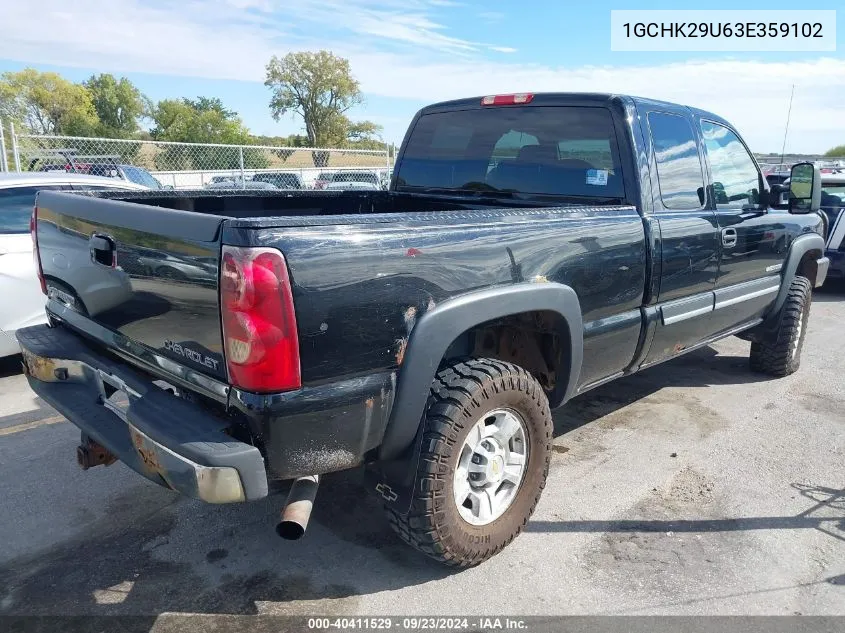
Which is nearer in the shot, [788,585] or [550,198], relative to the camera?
[788,585]

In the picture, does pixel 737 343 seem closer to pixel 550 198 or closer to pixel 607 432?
pixel 607 432

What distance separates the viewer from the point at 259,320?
2.06m

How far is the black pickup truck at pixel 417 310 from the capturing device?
2143 millimetres

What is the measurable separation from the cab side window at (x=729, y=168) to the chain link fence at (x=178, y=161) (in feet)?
30.0

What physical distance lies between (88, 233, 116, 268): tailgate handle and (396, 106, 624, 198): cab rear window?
2242 millimetres

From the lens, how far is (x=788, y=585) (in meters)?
2.79

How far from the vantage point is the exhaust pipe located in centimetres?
229

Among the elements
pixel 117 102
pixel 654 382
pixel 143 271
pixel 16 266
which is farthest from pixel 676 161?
pixel 117 102

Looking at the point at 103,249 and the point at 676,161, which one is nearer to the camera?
the point at 103,249

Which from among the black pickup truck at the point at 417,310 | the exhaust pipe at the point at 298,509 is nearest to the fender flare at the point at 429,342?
the black pickup truck at the point at 417,310

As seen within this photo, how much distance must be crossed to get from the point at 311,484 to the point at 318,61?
188 feet

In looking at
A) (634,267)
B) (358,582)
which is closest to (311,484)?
(358,582)

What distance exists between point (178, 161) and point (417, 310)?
1399 centimetres

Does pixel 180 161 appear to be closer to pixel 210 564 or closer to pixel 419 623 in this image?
pixel 210 564
